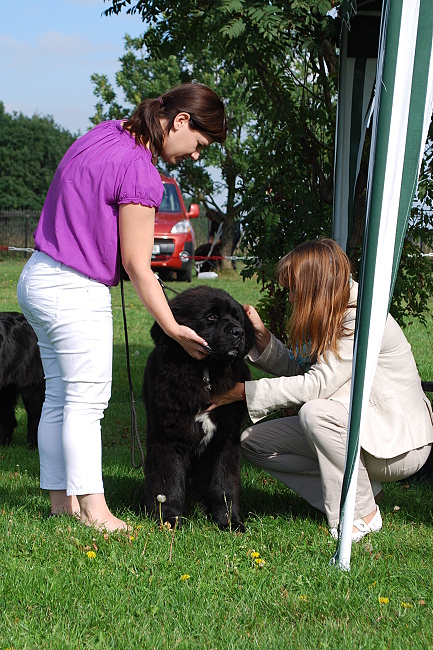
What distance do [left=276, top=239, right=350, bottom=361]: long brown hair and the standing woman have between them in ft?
1.73

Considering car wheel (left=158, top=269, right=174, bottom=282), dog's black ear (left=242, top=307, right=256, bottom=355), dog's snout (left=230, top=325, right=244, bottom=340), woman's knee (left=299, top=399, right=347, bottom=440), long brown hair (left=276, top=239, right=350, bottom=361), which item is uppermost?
long brown hair (left=276, top=239, right=350, bottom=361)

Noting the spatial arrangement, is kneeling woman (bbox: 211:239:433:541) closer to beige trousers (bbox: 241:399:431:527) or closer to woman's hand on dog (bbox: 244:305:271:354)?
beige trousers (bbox: 241:399:431:527)

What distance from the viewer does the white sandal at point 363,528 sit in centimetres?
322

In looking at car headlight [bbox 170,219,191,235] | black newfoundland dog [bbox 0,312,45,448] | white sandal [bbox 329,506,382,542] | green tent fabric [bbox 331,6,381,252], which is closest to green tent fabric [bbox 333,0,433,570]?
white sandal [bbox 329,506,382,542]

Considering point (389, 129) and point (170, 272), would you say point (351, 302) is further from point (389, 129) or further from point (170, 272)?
point (170, 272)

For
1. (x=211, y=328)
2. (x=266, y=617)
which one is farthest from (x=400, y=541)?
(x=211, y=328)

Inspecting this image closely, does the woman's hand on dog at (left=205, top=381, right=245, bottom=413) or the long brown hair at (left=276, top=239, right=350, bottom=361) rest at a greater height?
the long brown hair at (left=276, top=239, right=350, bottom=361)

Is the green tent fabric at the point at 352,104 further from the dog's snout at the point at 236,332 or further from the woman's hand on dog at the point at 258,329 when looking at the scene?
the dog's snout at the point at 236,332

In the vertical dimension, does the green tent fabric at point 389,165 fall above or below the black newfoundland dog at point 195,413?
above

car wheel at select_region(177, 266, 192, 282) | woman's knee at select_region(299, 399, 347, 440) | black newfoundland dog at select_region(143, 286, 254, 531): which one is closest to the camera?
woman's knee at select_region(299, 399, 347, 440)

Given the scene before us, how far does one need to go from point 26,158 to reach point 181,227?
20098 millimetres

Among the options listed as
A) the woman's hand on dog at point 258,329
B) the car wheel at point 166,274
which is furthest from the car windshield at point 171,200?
the woman's hand on dog at point 258,329

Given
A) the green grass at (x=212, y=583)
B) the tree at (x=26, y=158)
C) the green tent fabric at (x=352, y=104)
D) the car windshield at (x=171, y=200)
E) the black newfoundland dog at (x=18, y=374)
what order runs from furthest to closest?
the tree at (x=26, y=158) → the car windshield at (x=171, y=200) → the black newfoundland dog at (x=18, y=374) → the green tent fabric at (x=352, y=104) → the green grass at (x=212, y=583)

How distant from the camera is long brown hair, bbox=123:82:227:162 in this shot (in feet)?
10.4
